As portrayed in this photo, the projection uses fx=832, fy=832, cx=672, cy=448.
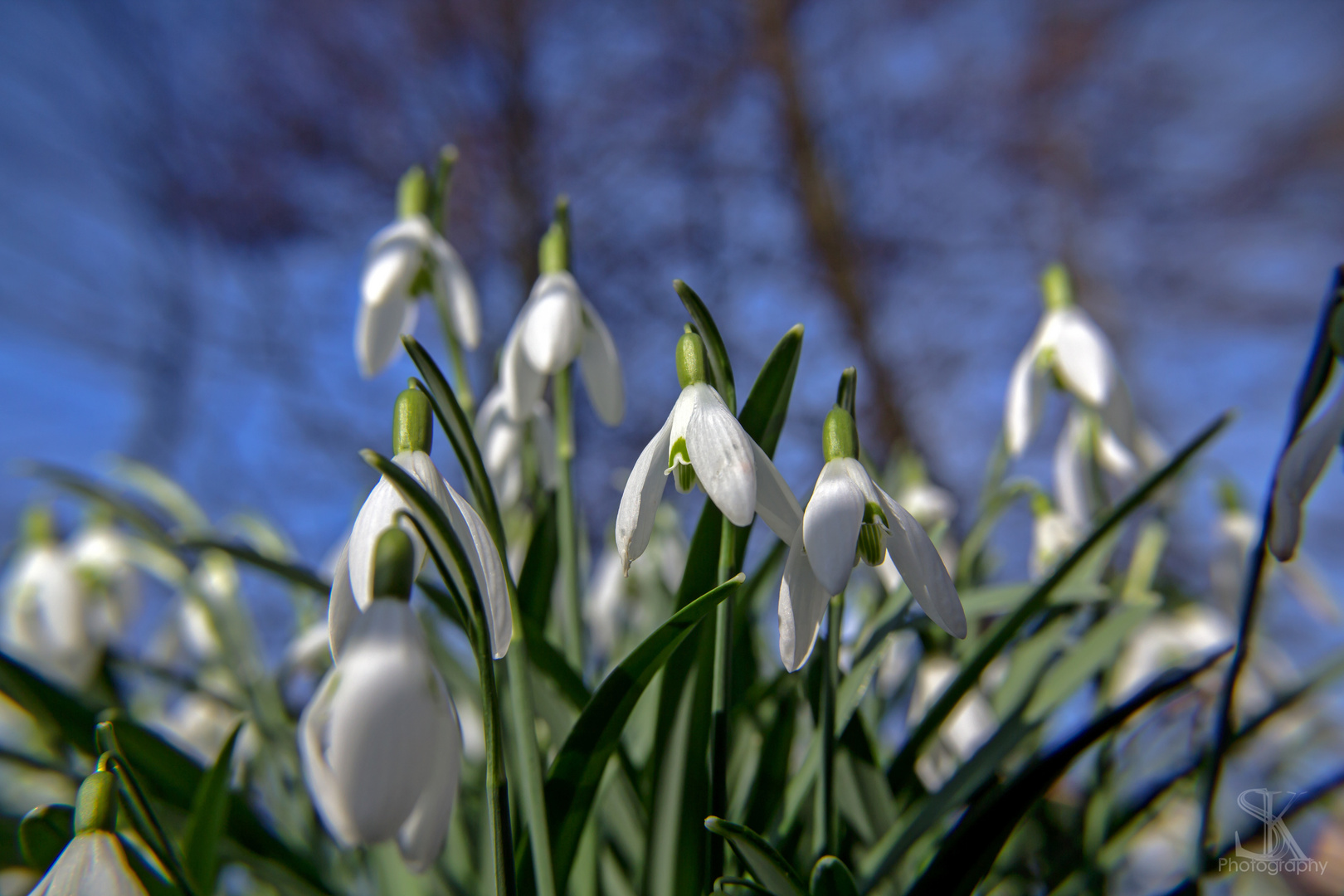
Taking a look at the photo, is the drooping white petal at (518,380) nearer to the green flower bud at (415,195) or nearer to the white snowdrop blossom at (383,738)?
the green flower bud at (415,195)

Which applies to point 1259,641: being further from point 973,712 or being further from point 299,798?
point 299,798

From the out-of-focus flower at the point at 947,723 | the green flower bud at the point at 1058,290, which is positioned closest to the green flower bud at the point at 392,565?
the out-of-focus flower at the point at 947,723

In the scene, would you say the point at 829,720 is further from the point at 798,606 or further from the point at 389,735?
the point at 389,735

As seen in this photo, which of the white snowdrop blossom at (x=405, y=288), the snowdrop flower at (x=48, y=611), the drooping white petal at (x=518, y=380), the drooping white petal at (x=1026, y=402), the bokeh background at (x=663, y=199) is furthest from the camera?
the bokeh background at (x=663, y=199)

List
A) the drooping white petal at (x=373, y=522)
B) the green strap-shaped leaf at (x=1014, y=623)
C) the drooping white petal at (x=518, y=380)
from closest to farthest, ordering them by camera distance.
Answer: the drooping white petal at (x=373, y=522)
the green strap-shaped leaf at (x=1014, y=623)
the drooping white petal at (x=518, y=380)

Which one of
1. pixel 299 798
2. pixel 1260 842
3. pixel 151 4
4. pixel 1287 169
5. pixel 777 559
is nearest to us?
pixel 1260 842

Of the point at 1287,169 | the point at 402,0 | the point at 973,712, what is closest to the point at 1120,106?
the point at 1287,169

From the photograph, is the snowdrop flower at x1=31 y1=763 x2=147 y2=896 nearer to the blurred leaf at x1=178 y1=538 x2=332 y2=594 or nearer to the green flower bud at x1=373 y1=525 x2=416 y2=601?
the green flower bud at x1=373 y1=525 x2=416 y2=601
